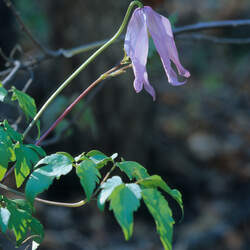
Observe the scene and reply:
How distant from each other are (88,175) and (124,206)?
0.09 meters

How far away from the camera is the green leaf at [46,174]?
2.36 feet

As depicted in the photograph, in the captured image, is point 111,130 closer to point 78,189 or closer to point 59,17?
point 78,189

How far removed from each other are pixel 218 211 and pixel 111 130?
110 cm

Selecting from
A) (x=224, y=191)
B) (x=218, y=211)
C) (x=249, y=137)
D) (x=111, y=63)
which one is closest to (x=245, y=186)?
(x=224, y=191)

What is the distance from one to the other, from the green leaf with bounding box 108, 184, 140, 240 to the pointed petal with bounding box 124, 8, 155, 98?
23 cm

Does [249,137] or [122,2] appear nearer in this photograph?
[122,2]

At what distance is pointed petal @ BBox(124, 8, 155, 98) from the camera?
0.84 meters

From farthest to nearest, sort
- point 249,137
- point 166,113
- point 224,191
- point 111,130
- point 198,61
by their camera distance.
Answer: point 198,61, point 166,113, point 249,137, point 224,191, point 111,130

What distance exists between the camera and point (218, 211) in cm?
351

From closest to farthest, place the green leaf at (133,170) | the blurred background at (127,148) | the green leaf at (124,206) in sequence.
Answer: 1. the green leaf at (124,206)
2. the green leaf at (133,170)
3. the blurred background at (127,148)

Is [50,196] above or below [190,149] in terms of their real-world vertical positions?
above

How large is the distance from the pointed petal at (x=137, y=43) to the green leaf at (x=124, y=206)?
0.77 feet

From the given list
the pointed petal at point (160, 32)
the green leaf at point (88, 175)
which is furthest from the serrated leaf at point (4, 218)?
the pointed petal at point (160, 32)

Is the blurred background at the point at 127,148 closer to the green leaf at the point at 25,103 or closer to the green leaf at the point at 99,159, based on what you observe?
the green leaf at the point at 25,103
